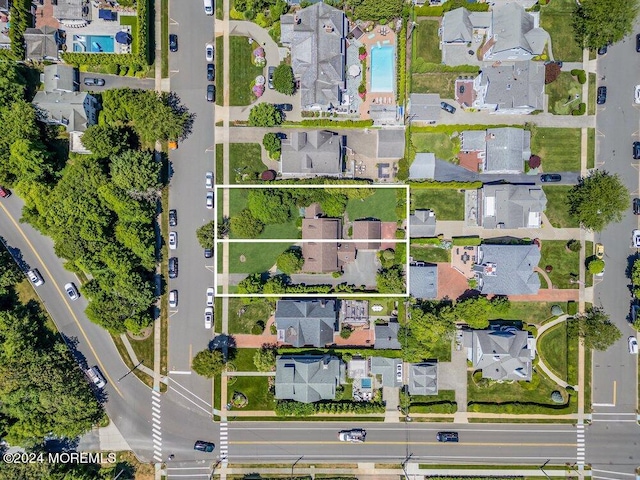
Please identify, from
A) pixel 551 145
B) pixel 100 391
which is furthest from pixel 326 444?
pixel 551 145

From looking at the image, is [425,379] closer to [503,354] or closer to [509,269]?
[503,354]

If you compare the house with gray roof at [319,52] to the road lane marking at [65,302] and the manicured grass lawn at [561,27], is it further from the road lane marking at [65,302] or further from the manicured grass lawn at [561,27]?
the road lane marking at [65,302]

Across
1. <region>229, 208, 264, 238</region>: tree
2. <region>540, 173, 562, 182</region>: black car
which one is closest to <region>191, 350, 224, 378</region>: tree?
<region>229, 208, 264, 238</region>: tree

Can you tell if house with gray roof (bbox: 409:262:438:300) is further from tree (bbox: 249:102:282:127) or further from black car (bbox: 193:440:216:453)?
black car (bbox: 193:440:216:453)

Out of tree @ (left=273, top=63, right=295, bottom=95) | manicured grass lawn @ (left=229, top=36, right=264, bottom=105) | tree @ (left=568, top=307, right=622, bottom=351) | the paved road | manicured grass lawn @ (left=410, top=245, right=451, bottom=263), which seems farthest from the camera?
manicured grass lawn @ (left=410, top=245, right=451, bottom=263)

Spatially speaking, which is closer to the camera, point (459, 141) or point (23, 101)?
point (23, 101)

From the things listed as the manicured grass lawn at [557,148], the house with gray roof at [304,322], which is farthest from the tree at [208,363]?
the manicured grass lawn at [557,148]

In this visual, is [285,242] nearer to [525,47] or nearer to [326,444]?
[326,444]
